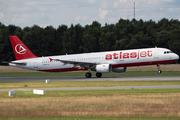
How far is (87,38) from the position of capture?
12188 cm

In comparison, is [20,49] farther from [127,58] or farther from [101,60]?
[127,58]

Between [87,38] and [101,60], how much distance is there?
73701mm

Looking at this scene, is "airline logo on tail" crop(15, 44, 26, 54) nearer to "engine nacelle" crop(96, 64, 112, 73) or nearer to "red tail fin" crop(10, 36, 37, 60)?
"red tail fin" crop(10, 36, 37, 60)

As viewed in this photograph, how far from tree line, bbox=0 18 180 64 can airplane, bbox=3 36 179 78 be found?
190 feet

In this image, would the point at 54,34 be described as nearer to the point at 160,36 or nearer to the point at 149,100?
the point at 160,36

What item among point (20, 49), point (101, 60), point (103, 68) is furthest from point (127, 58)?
point (20, 49)

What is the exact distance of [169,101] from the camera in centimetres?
1945

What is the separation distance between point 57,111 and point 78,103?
9.67ft

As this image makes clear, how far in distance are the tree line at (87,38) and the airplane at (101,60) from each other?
57.9 m

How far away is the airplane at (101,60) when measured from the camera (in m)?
46.3

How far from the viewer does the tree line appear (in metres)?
109

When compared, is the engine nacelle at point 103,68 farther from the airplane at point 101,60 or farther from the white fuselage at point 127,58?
the white fuselage at point 127,58

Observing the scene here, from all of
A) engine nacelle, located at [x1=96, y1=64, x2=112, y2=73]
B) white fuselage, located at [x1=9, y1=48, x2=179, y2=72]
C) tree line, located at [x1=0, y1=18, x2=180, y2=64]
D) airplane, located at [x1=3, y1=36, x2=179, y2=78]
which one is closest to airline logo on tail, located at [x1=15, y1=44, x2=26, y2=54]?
airplane, located at [x1=3, y1=36, x2=179, y2=78]

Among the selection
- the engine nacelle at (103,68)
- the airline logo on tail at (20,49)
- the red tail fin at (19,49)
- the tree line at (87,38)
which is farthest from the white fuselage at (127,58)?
the tree line at (87,38)
